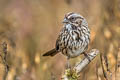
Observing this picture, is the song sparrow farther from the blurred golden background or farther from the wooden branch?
the wooden branch

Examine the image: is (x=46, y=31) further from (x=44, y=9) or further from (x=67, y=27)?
(x=67, y=27)

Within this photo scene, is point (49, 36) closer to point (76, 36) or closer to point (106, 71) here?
point (76, 36)

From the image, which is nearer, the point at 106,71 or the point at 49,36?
the point at 106,71

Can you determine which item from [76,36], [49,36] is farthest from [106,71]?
[49,36]

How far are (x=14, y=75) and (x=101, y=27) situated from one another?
1389 millimetres

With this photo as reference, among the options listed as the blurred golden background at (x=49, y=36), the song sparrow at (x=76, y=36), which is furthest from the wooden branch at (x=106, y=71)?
the song sparrow at (x=76, y=36)

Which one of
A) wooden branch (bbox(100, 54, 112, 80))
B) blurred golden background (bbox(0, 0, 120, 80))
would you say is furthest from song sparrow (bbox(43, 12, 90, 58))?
wooden branch (bbox(100, 54, 112, 80))

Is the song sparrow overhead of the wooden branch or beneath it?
overhead

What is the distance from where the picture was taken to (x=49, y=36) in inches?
284

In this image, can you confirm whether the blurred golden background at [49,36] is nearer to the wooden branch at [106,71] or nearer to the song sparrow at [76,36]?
the song sparrow at [76,36]

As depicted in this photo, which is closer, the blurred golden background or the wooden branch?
the wooden branch

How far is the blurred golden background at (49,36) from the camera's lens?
18.9 ft

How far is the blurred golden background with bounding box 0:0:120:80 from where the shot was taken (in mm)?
5750

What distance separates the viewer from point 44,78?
5.69m
